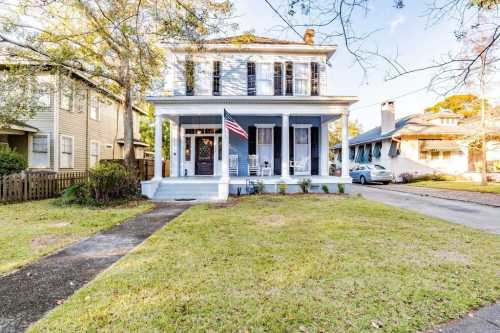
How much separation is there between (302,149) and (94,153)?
12770mm

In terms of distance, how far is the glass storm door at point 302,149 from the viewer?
13.8 metres

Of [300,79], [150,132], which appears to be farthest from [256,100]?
[150,132]

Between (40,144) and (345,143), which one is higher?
(40,144)

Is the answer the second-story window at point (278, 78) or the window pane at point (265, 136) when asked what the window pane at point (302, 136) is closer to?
the window pane at point (265, 136)

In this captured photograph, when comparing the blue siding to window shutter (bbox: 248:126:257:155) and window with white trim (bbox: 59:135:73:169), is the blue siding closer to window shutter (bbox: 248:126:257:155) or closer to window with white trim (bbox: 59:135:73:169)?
window shutter (bbox: 248:126:257:155)

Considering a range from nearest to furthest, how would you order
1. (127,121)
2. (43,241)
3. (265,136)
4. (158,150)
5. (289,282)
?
(289,282) → (43,241) → (158,150) → (127,121) → (265,136)

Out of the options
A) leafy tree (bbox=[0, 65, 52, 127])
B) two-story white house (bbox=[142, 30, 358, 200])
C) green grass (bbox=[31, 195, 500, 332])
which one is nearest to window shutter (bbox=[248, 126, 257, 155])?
two-story white house (bbox=[142, 30, 358, 200])

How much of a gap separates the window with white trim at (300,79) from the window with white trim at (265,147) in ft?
7.66

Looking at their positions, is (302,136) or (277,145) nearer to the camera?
(277,145)

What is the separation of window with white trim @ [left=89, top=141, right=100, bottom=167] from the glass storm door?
1227cm

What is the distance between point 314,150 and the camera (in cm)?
1385

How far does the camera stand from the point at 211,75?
13328mm

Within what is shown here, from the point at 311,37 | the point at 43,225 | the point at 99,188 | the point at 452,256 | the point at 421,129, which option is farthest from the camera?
the point at 421,129

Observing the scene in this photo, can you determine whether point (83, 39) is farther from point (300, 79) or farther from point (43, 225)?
point (300, 79)
